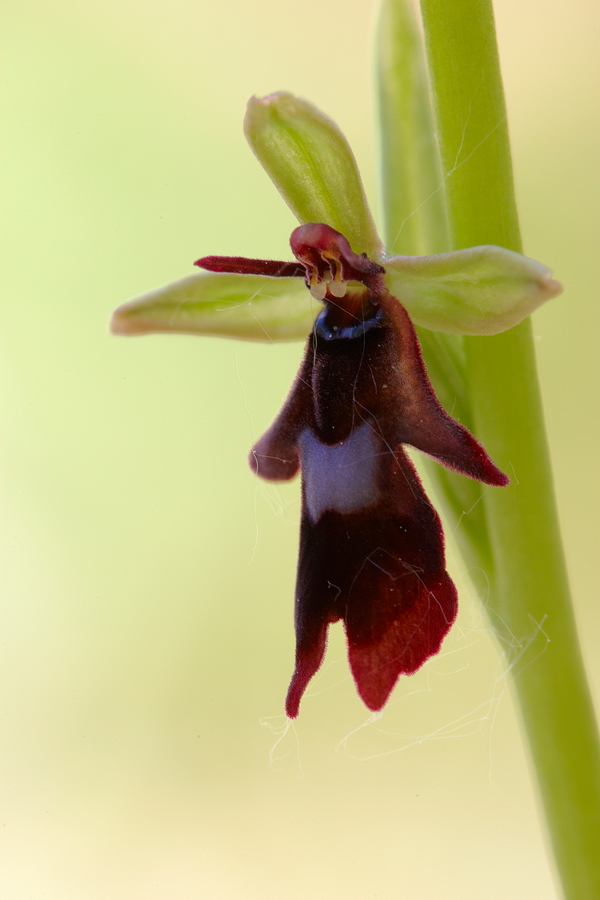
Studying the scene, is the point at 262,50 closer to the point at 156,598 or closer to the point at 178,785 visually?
the point at 156,598

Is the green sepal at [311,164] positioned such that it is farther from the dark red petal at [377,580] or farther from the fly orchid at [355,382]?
Result: the dark red petal at [377,580]

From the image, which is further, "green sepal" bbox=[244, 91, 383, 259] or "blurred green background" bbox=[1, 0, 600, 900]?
"blurred green background" bbox=[1, 0, 600, 900]

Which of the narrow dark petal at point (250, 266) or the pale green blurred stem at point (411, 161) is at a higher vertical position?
the pale green blurred stem at point (411, 161)

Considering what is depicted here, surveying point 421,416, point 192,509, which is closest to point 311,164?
point 421,416

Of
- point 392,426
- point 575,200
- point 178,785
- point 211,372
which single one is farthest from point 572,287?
point 178,785

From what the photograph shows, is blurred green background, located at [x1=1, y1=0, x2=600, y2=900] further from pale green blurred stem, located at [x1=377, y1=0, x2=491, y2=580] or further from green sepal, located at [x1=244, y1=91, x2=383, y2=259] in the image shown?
green sepal, located at [x1=244, y1=91, x2=383, y2=259]

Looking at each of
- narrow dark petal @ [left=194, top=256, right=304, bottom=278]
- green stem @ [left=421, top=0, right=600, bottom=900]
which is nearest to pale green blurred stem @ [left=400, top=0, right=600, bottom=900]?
green stem @ [left=421, top=0, right=600, bottom=900]

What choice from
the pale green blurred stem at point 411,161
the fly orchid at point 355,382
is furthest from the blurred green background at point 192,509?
the fly orchid at point 355,382
